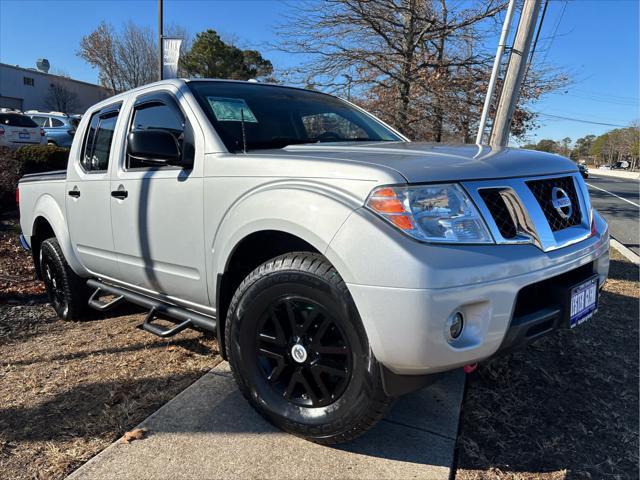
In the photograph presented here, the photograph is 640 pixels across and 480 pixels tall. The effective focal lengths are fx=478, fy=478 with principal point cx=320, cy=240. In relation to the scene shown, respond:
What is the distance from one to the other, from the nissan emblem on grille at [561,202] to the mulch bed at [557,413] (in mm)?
1176

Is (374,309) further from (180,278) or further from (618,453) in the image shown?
(618,453)

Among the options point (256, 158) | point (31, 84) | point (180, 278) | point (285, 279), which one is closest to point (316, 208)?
point (285, 279)

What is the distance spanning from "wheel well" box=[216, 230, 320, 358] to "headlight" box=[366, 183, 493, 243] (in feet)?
2.16

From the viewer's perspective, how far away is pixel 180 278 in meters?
2.89

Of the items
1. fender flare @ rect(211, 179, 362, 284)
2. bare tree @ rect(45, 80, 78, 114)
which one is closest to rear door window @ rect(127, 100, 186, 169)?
fender flare @ rect(211, 179, 362, 284)

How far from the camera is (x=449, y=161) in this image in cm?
212

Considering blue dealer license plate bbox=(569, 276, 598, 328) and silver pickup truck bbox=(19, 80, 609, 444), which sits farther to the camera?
blue dealer license plate bbox=(569, 276, 598, 328)

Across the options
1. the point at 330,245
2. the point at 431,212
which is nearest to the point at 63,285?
the point at 330,245

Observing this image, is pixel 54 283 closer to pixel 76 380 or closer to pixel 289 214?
pixel 76 380

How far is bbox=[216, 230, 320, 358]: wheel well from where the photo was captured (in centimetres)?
246

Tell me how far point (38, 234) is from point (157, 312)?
2290mm

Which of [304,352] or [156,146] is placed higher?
[156,146]

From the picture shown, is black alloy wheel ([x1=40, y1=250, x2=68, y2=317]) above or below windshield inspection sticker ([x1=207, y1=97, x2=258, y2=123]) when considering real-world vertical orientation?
below

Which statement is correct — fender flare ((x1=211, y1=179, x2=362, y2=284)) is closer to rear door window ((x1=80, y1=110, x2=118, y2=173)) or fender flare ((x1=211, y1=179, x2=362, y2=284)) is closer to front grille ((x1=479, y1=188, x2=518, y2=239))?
front grille ((x1=479, y1=188, x2=518, y2=239))
